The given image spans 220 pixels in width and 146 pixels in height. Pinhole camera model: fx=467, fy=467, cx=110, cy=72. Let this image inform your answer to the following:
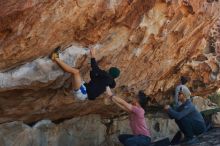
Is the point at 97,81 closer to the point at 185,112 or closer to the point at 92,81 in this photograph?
the point at 92,81

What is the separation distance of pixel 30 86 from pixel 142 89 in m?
3.86

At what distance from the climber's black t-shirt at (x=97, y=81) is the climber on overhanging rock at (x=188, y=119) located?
6.02 ft

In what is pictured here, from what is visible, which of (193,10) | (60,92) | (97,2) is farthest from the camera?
(193,10)

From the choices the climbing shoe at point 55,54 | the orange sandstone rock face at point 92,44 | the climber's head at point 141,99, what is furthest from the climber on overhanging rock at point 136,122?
the climbing shoe at point 55,54

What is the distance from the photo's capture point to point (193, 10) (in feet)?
32.4

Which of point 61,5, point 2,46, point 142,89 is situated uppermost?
point 61,5

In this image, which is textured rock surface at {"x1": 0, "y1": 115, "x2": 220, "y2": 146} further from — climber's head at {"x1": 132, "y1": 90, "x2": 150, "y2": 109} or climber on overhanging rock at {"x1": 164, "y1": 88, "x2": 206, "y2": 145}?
climber's head at {"x1": 132, "y1": 90, "x2": 150, "y2": 109}

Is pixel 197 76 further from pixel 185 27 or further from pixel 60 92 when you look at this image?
pixel 60 92

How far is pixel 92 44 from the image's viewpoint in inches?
329

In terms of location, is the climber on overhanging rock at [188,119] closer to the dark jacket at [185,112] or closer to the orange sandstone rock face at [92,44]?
the dark jacket at [185,112]

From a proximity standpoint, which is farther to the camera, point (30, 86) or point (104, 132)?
point (104, 132)

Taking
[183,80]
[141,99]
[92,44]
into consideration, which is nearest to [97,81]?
[92,44]

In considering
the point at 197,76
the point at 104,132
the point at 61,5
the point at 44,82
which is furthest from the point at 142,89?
the point at 61,5

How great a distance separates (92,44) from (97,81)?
0.69m
